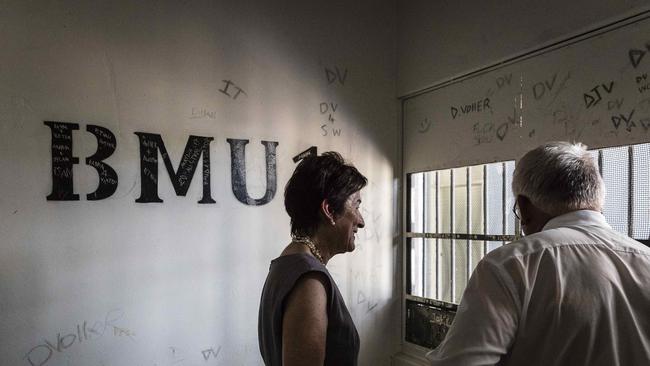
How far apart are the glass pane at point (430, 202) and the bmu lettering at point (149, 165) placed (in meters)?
0.83

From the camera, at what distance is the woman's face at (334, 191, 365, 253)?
1.08 meters

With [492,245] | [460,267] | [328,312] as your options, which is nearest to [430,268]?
[460,267]

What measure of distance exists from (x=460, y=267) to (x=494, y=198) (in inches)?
15.4

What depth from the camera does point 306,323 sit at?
2.91 feet

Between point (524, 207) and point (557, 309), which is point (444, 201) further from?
point (557, 309)

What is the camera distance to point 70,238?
169 cm

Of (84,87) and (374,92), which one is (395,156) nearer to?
(374,92)

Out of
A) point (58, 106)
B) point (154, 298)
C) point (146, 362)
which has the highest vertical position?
point (58, 106)

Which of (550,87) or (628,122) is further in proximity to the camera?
(550,87)

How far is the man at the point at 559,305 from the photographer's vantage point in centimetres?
82

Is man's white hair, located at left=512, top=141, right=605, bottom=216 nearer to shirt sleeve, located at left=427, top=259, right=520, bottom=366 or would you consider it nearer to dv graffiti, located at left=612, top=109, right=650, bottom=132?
shirt sleeve, located at left=427, top=259, right=520, bottom=366

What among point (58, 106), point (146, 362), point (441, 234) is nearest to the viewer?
point (58, 106)

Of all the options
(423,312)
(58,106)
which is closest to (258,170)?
(58,106)

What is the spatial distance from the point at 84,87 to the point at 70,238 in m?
0.58
